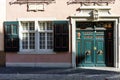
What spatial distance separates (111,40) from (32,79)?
21.7 feet

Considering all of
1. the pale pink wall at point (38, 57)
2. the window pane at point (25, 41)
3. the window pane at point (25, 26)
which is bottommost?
the pale pink wall at point (38, 57)

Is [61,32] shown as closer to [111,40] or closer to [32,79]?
[111,40]

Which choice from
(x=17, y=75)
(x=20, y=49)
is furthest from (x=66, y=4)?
(x=17, y=75)

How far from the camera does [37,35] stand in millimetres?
20547

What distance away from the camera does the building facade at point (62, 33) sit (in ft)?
66.4

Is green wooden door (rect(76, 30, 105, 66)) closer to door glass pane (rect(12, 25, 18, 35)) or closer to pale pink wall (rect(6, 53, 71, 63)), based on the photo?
pale pink wall (rect(6, 53, 71, 63))

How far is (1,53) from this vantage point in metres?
20.6

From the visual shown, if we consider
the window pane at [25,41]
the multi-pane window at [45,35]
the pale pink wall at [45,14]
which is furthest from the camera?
the window pane at [25,41]

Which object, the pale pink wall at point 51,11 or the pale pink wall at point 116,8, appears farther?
the pale pink wall at point 51,11

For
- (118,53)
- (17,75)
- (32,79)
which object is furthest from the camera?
(118,53)

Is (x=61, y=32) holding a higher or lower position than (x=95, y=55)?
higher

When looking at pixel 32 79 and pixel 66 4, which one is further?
pixel 66 4

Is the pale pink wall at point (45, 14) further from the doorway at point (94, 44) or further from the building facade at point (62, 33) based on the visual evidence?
the doorway at point (94, 44)

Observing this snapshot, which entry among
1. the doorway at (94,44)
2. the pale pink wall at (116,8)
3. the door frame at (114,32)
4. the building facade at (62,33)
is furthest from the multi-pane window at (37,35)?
the pale pink wall at (116,8)
